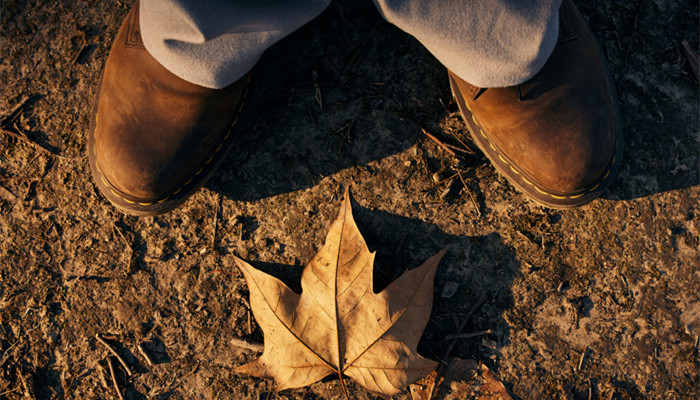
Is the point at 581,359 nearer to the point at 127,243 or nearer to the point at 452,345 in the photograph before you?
the point at 452,345

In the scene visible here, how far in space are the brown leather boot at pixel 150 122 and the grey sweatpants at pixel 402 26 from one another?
16 centimetres

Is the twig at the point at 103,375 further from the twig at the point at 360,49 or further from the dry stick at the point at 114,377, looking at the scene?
the twig at the point at 360,49

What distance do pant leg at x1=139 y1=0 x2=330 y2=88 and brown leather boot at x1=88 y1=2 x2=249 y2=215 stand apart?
15 cm

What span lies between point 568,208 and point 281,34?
4.80 ft

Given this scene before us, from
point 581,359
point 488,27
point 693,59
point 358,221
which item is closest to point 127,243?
point 358,221

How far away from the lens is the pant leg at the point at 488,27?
148cm

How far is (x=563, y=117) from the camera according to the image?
5.66 feet

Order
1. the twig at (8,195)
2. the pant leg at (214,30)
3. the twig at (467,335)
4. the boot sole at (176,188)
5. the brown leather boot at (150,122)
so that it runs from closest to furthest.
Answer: the pant leg at (214,30)
the brown leather boot at (150,122)
the boot sole at (176,188)
the twig at (467,335)
the twig at (8,195)

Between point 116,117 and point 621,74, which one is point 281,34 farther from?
point 621,74

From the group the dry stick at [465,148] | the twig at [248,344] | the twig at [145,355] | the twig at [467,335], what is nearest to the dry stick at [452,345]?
the twig at [467,335]

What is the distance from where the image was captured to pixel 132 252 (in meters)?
2.07

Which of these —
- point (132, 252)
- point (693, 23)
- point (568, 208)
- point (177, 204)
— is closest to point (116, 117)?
point (177, 204)

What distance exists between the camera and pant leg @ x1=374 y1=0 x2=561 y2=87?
4.85 ft

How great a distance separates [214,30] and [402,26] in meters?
0.68
